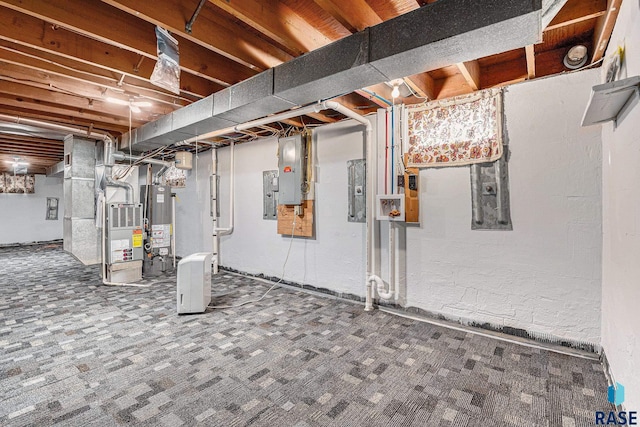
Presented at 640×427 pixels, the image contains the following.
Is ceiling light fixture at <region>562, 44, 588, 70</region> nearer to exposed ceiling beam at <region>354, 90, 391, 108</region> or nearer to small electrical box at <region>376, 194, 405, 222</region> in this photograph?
Answer: exposed ceiling beam at <region>354, 90, 391, 108</region>

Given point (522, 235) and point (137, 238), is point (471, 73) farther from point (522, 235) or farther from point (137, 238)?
point (137, 238)

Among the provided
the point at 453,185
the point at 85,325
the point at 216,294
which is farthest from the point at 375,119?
the point at 85,325

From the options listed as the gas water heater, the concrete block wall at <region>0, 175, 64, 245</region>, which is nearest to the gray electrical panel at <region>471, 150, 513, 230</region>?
the gas water heater

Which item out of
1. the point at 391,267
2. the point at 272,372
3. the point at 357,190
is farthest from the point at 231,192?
the point at 272,372

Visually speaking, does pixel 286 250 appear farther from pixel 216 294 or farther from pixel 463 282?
pixel 463 282

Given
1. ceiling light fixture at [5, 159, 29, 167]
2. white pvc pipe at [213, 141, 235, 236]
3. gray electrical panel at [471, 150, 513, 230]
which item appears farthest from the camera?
ceiling light fixture at [5, 159, 29, 167]

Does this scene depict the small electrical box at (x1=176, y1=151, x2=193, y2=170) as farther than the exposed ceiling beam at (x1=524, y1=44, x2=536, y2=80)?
Yes

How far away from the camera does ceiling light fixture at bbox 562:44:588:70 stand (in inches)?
89.9

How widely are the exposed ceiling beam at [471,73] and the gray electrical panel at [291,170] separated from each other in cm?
198

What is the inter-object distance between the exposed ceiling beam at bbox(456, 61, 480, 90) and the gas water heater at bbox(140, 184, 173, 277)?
465 cm

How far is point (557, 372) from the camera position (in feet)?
6.76

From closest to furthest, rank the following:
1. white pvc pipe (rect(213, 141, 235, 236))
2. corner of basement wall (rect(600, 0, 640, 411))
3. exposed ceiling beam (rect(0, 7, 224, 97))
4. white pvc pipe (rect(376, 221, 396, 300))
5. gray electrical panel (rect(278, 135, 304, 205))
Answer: corner of basement wall (rect(600, 0, 640, 411))
exposed ceiling beam (rect(0, 7, 224, 97))
white pvc pipe (rect(376, 221, 396, 300))
gray electrical panel (rect(278, 135, 304, 205))
white pvc pipe (rect(213, 141, 235, 236))

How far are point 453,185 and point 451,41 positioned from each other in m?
1.54

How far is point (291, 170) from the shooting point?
3812 millimetres
